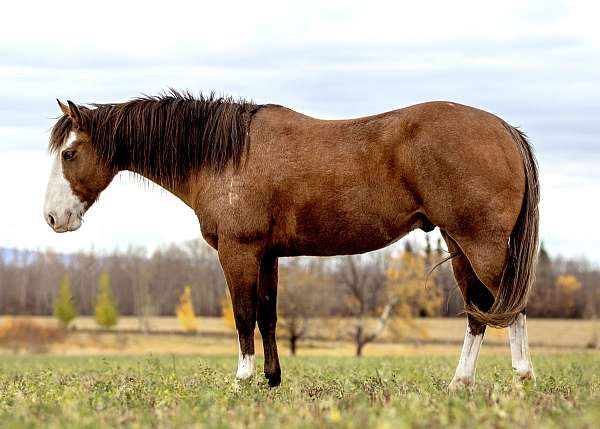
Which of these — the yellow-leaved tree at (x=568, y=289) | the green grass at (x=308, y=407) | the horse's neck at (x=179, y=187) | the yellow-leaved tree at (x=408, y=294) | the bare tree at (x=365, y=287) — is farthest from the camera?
the yellow-leaved tree at (x=568, y=289)

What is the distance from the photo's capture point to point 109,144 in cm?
909

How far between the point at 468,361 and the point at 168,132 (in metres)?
4.08

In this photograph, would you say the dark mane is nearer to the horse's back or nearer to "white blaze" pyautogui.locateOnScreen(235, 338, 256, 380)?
the horse's back

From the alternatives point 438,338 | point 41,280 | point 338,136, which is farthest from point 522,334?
point 41,280

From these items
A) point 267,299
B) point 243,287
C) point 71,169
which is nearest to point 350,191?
point 243,287

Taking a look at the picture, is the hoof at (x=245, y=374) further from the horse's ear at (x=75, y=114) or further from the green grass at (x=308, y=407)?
the horse's ear at (x=75, y=114)

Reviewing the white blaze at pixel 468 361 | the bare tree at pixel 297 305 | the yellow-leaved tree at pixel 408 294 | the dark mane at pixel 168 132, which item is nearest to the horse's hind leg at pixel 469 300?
the white blaze at pixel 468 361

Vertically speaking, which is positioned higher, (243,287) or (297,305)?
(297,305)

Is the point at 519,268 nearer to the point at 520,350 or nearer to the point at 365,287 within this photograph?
the point at 520,350

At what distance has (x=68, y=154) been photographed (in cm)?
915

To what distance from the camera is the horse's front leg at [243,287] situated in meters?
7.94

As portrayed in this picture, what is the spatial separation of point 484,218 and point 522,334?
4.39 ft

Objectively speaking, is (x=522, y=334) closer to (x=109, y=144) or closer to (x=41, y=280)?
(x=109, y=144)

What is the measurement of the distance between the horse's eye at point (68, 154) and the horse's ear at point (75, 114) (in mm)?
313
